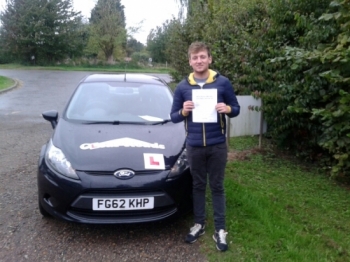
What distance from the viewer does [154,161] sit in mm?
3762

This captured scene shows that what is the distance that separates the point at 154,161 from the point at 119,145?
433 millimetres

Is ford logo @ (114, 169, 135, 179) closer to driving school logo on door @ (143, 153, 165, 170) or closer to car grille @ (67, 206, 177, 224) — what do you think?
driving school logo on door @ (143, 153, 165, 170)

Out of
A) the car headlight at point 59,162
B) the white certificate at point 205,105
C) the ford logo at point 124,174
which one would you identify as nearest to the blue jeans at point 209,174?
the white certificate at point 205,105

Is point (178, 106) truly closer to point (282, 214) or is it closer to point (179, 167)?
point (179, 167)

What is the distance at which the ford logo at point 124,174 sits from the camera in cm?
355

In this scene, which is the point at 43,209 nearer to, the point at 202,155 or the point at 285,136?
the point at 202,155

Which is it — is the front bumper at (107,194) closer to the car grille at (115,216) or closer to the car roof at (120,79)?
the car grille at (115,216)

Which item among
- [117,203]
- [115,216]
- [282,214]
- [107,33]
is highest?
[107,33]

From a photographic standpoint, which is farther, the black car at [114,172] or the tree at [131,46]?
the tree at [131,46]

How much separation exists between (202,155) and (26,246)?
1.82 metres

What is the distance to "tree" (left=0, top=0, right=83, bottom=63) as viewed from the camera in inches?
1708

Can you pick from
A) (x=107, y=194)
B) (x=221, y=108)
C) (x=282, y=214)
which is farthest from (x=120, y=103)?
(x=282, y=214)

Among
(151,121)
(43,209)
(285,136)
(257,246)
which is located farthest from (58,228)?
(285,136)


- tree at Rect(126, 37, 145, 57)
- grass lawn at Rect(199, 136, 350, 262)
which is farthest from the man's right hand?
tree at Rect(126, 37, 145, 57)
